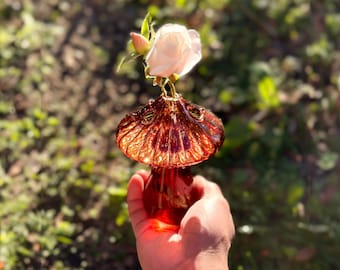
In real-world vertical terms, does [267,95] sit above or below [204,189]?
above

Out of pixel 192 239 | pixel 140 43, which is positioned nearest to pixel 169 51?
pixel 140 43

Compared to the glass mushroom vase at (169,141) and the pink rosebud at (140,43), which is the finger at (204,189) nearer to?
the glass mushroom vase at (169,141)

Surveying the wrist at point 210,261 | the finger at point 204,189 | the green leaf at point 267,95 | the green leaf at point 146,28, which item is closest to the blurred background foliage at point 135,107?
the green leaf at point 267,95

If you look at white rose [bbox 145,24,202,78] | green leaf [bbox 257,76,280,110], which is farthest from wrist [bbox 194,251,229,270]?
green leaf [bbox 257,76,280,110]

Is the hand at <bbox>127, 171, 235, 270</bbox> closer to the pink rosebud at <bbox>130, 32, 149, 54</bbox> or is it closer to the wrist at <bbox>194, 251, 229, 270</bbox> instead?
the wrist at <bbox>194, 251, 229, 270</bbox>

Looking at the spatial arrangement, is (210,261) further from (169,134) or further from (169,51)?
(169,51)

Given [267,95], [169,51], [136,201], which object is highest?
[169,51]
